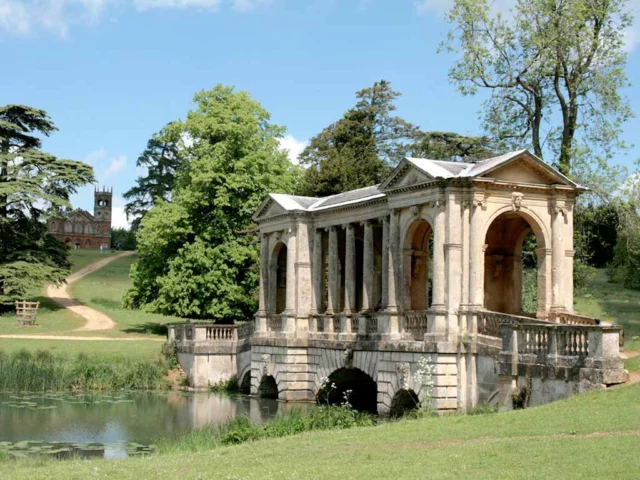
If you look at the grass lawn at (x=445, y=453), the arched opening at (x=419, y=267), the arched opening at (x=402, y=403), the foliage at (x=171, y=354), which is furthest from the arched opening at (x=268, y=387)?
the grass lawn at (x=445, y=453)

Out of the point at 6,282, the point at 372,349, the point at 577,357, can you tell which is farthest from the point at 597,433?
the point at 6,282

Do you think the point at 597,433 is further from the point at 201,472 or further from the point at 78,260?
the point at 78,260

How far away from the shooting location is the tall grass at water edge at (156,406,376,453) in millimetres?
22641

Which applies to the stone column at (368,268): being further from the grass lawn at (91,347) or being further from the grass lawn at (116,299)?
the grass lawn at (116,299)

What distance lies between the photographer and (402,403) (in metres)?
30.0

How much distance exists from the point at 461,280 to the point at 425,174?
318 centimetres

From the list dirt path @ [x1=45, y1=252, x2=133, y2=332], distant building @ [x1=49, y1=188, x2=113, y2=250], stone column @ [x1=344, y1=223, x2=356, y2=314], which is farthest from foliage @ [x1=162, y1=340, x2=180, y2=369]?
distant building @ [x1=49, y1=188, x2=113, y2=250]

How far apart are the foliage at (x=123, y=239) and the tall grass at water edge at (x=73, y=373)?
2873 inches

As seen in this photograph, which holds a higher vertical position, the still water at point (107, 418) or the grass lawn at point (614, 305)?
the grass lawn at point (614, 305)

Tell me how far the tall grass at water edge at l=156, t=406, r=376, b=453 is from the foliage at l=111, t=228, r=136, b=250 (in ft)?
298

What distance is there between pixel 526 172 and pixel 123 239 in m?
110

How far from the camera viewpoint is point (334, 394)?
3653cm

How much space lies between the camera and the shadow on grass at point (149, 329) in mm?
53375

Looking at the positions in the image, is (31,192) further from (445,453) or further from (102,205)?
(102,205)
